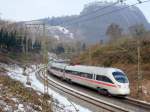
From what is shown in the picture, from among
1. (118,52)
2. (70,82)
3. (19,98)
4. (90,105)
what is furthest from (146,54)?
(19,98)

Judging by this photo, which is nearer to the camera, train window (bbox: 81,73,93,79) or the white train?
the white train

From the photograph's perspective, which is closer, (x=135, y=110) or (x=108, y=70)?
(x=135, y=110)

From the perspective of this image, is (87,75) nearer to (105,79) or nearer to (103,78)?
(103,78)

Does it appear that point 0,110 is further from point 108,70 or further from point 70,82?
point 70,82

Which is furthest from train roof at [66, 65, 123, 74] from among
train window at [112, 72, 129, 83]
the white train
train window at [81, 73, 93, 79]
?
train window at [112, 72, 129, 83]

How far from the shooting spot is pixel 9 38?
10556cm

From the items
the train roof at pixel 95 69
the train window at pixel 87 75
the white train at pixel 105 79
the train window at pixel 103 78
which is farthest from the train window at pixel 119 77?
the train window at pixel 87 75

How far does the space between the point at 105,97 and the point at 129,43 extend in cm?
2791

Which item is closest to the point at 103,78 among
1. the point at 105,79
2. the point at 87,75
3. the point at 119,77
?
the point at 105,79

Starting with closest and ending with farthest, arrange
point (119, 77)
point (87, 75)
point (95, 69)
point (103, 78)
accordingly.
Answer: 1. point (119, 77)
2. point (103, 78)
3. point (95, 69)
4. point (87, 75)

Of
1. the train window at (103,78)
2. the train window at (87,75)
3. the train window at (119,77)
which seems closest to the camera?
the train window at (119,77)

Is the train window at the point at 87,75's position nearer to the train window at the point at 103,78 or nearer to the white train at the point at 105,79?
the white train at the point at 105,79

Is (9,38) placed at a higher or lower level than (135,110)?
higher

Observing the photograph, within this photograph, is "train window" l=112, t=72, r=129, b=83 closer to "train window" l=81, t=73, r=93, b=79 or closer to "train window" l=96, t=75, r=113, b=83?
"train window" l=96, t=75, r=113, b=83
